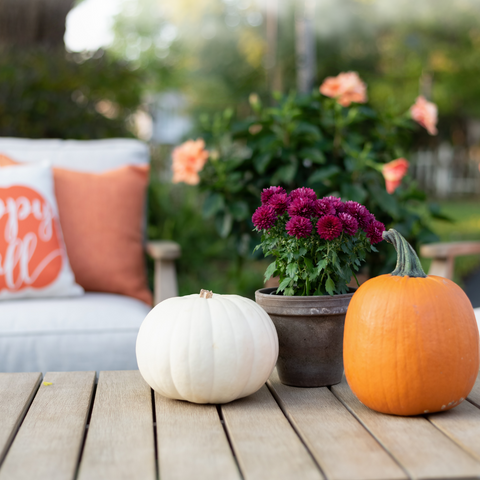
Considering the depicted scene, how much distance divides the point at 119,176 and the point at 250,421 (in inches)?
59.4

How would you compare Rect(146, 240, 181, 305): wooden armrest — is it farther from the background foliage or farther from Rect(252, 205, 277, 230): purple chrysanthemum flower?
Rect(252, 205, 277, 230): purple chrysanthemum flower

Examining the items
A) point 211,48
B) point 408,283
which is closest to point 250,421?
point 408,283

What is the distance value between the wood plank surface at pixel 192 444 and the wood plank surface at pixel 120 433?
2cm

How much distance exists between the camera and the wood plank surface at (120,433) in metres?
0.82

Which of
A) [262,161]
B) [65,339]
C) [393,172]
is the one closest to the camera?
[65,339]

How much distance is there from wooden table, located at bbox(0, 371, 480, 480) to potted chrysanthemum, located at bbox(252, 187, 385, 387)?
0.21 ft

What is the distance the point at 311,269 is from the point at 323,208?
0.46ft

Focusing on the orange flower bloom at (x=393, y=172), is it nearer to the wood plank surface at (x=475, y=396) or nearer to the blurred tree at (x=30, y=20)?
the wood plank surface at (x=475, y=396)

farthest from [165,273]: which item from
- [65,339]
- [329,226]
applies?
[329,226]

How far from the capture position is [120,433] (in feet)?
3.12

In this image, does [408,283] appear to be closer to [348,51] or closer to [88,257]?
[88,257]

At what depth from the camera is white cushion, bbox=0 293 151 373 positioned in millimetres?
1762

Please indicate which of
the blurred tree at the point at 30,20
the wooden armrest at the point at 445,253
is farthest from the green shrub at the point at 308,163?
the blurred tree at the point at 30,20

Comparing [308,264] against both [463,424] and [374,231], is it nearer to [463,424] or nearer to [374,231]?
[374,231]
